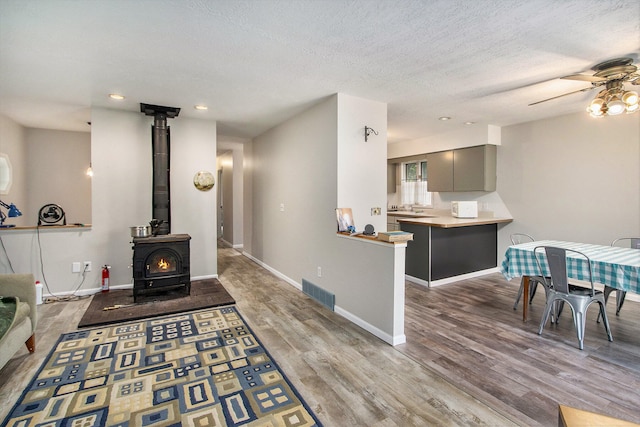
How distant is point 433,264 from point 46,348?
4509 mm

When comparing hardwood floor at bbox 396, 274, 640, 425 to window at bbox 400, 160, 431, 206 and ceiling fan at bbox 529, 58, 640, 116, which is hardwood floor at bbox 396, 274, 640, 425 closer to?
ceiling fan at bbox 529, 58, 640, 116

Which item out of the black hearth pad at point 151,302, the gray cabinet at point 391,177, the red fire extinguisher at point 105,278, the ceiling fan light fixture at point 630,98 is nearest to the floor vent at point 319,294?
the black hearth pad at point 151,302

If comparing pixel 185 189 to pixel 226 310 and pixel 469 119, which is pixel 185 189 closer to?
pixel 226 310

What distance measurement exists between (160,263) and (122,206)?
111 cm

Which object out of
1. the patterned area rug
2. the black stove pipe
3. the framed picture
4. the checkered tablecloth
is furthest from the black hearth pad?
the checkered tablecloth

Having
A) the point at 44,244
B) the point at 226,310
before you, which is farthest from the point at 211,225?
the point at 44,244

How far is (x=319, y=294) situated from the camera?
3865 mm

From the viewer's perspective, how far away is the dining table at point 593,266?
257 cm

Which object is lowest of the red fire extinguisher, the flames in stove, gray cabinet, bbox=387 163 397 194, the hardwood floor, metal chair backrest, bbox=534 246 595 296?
the hardwood floor

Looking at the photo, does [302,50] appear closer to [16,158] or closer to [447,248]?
[447,248]

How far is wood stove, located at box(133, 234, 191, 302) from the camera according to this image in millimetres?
3766

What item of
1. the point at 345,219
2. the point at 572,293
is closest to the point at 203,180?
the point at 345,219

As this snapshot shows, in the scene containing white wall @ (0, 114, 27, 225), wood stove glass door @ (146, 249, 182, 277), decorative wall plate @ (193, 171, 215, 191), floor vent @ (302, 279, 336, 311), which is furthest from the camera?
decorative wall plate @ (193, 171, 215, 191)

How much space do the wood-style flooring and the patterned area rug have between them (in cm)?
13
